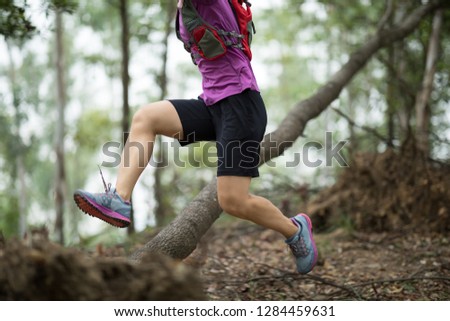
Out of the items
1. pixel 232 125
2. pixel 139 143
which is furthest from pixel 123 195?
pixel 232 125

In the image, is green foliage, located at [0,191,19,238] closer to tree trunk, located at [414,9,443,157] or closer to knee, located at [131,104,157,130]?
tree trunk, located at [414,9,443,157]

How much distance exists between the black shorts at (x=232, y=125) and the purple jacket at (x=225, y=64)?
6 centimetres

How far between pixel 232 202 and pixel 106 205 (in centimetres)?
79

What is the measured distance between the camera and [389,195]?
6.84 m

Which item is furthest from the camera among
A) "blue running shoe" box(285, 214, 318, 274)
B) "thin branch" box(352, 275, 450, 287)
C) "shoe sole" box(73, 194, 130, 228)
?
"thin branch" box(352, 275, 450, 287)

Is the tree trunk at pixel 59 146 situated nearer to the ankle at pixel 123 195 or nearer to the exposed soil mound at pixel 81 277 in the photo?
the ankle at pixel 123 195

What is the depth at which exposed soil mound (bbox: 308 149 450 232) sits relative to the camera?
21.2 ft

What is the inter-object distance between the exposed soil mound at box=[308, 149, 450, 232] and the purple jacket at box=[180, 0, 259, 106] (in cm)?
373

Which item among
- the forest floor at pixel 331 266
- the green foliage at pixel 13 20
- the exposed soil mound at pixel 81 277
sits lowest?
the forest floor at pixel 331 266

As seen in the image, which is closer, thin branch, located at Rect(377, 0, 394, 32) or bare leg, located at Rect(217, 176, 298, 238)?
bare leg, located at Rect(217, 176, 298, 238)

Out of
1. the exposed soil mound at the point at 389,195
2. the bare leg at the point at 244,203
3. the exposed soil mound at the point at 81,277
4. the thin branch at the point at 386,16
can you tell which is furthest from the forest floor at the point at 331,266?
the thin branch at the point at 386,16

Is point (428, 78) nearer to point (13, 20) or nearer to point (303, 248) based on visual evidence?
point (303, 248)

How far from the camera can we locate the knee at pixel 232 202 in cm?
354

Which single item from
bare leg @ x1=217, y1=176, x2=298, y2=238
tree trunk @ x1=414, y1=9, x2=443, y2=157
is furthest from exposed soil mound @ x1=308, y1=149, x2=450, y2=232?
bare leg @ x1=217, y1=176, x2=298, y2=238
